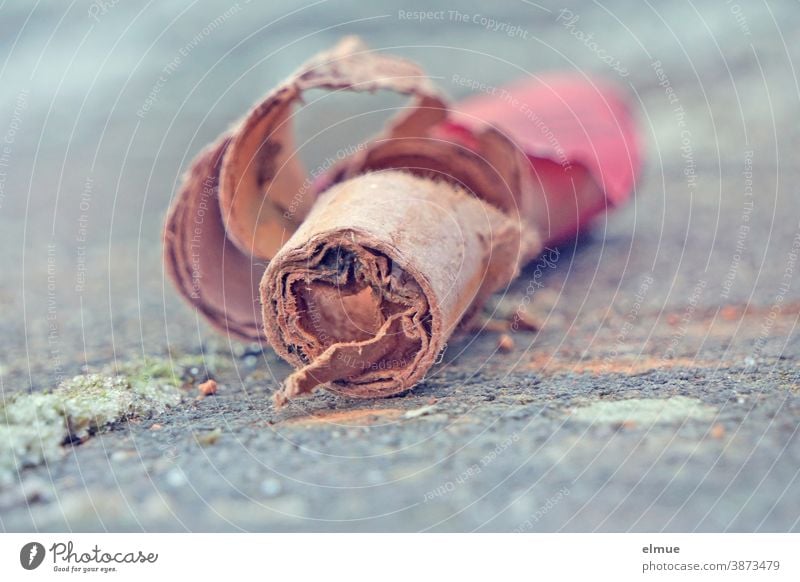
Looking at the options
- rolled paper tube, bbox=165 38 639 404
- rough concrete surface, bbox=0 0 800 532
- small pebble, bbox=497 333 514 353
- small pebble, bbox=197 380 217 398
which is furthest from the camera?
small pebble, bbox=497 333 514 353

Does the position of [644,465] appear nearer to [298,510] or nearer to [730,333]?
[298,510]

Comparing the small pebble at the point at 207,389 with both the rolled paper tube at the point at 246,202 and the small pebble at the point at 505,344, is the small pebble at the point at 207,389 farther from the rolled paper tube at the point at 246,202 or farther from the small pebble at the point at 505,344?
the small pebble at the point at 505,344

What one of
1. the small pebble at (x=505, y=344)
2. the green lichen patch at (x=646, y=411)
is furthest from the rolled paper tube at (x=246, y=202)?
the green lichen patch at (x=646, y=411)

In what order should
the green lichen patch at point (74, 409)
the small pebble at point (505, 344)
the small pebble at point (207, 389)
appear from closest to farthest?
the green lichen patch at point (74, 409), the small pebble at point (207, 389), the small pebble at point (505, 344)

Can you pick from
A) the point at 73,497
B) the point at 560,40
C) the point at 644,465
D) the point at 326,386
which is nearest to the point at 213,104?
the point at 560,40

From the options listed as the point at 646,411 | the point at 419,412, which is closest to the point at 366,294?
the point at 419,412

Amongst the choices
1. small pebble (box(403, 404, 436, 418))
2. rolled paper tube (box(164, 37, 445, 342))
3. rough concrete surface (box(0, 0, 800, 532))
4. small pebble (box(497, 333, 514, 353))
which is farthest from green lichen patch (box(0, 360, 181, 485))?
small pebble (box(497, 333, 514, 353))

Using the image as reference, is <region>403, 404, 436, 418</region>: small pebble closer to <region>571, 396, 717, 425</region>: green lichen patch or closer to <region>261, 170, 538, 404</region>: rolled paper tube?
<region>261, 170, 538, 404</region>: rolled paper tube
